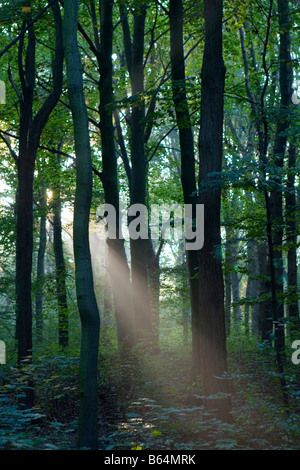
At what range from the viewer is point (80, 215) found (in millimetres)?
8734

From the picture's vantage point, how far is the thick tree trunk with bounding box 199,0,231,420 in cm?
932

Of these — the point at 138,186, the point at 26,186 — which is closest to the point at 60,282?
the point at 138,186

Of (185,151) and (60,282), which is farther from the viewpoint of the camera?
(60,282)

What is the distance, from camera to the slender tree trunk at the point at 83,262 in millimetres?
8101

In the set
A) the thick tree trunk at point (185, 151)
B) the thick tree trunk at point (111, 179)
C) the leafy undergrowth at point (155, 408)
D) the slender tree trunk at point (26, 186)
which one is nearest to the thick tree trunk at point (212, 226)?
the leafy undergrowth at point (155, 408)

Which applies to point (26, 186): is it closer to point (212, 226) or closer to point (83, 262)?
point (83, 262)

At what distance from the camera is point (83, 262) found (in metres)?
8.45

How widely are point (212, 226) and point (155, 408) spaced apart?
4.00 meters

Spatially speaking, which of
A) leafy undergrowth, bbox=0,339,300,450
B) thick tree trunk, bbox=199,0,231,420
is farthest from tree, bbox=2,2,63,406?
thick tree trunk, bbox=199,0,231,420

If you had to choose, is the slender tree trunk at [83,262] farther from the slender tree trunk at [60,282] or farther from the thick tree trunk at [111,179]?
the slender tree trunk at [60,282]

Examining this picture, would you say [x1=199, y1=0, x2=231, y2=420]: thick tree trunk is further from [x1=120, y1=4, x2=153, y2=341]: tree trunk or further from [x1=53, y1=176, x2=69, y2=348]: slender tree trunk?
[x1=53, y1=176, x2=69, y2=348]: slender tree trunk

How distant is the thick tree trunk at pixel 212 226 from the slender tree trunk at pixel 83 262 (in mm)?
2085

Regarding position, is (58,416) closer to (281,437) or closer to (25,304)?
(25,304)

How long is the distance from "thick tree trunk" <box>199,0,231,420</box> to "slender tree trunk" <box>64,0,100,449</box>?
2085mm
